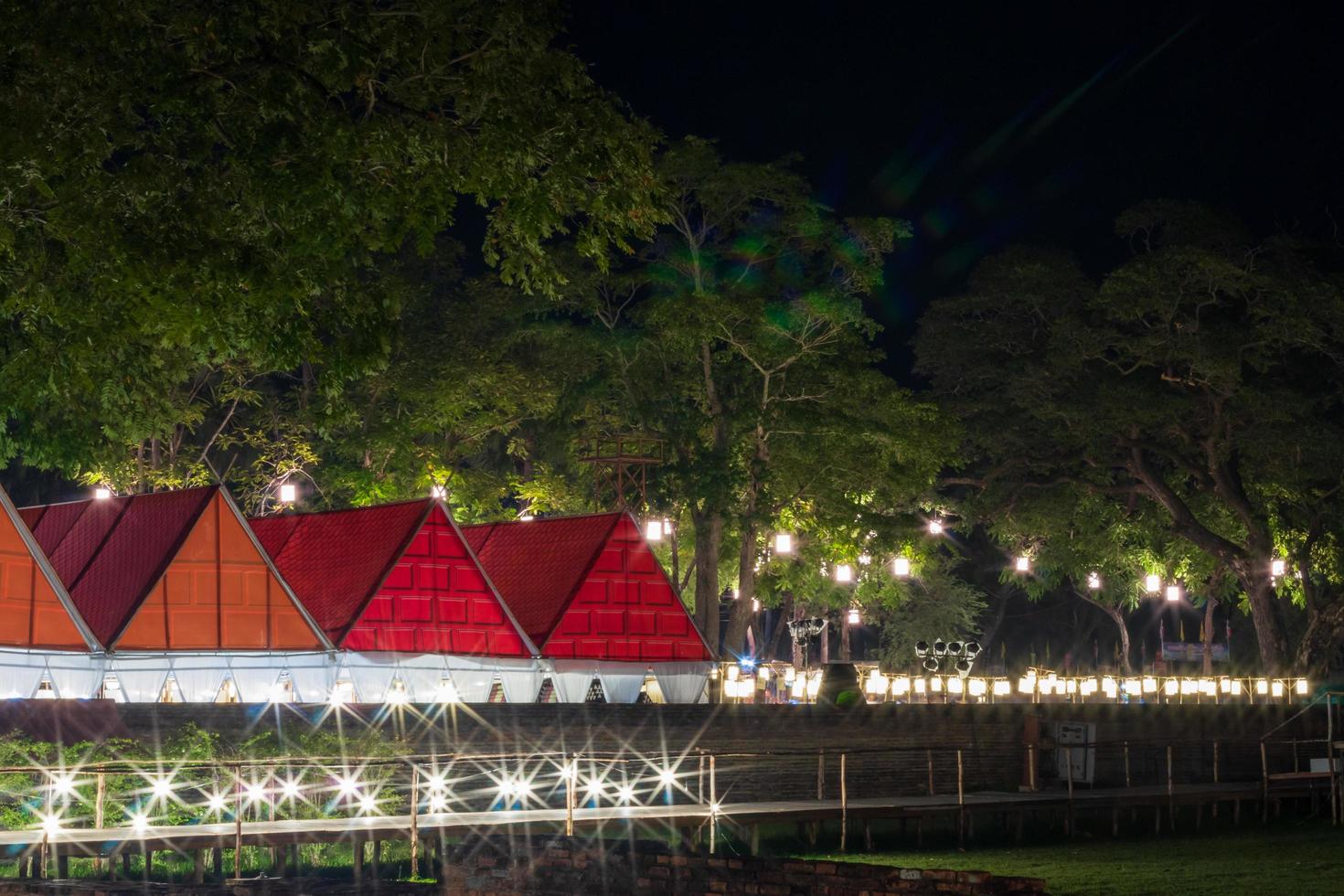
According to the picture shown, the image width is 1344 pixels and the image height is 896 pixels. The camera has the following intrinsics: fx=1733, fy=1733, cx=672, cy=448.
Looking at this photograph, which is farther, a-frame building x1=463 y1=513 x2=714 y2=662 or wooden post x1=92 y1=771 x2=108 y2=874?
a-frame building x1=463 y1=513 x2=714 y2=662

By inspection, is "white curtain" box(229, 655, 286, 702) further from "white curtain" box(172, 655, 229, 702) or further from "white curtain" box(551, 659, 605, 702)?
"white curtain" box(551, 659, 605, 702)

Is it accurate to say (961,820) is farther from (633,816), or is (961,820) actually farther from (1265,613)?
(1265,613)

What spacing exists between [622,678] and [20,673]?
1213 centimetres

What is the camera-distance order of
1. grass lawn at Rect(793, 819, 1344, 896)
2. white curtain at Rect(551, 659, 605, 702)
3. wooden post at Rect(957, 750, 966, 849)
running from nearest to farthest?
grass lawn at Rect(793, 819, 1344, 896)
wooden post at Rect(957, 750, 966, 849)
white curtain at Rect(551, 659, 605, 702)

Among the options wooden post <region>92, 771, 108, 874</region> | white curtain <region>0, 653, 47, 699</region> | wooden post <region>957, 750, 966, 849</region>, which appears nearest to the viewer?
wooden post <region>92, 771, 108, 874</region>

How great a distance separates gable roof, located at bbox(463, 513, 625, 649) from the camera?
3366 cm

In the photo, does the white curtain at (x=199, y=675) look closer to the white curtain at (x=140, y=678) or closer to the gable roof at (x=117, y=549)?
the white curtain at (x=140, y=678)

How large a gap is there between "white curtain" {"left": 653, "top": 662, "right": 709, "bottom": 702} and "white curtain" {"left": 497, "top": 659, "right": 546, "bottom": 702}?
291cm

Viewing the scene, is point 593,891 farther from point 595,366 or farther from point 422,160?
point 595,366

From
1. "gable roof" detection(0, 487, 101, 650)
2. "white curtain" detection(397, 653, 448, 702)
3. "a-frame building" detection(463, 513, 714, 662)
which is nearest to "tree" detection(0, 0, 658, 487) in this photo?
"gable roof" detection(0, 487, 101, 650)

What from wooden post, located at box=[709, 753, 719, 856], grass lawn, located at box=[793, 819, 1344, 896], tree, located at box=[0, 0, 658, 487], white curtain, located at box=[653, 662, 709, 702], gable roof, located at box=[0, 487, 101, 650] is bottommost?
grass lawn, located at box=[793, 819, 1344, 896]

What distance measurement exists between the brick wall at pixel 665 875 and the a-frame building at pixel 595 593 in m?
19.1

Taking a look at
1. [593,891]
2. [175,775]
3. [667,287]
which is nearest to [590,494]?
[667,287]

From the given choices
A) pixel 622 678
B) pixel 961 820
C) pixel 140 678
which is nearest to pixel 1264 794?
pixel 961 820
